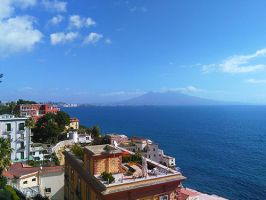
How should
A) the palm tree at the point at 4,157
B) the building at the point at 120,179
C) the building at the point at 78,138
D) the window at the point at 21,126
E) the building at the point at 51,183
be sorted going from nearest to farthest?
the building at the point at 120,179
the palm tree at the point at 4,157
the building at the point at 51,183
the window at the point at 21,126
the building at the point at 78,138

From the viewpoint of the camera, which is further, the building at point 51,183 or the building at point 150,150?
the building at point 150,150

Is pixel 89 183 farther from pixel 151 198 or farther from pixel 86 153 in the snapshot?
pixel 151 198

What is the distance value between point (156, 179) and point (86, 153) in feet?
18.8

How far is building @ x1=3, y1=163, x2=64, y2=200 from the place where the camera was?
38978mm

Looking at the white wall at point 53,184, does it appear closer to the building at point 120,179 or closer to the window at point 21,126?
the building at point 120,179

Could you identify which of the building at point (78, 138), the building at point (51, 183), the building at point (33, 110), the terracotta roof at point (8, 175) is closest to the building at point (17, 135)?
the building at point (78, 138)

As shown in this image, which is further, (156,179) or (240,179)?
(240,179)

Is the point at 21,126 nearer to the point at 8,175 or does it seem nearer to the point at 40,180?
the point at 8,175

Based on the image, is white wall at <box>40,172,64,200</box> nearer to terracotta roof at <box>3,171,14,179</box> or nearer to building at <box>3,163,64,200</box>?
building at <box>3,163,64,200</box>

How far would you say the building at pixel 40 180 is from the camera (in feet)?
128

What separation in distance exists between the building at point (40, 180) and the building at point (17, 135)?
1843 centimetres

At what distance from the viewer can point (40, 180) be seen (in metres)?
40.6

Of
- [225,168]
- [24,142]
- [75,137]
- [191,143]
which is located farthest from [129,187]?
[191,143]

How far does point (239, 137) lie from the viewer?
163125 mm
